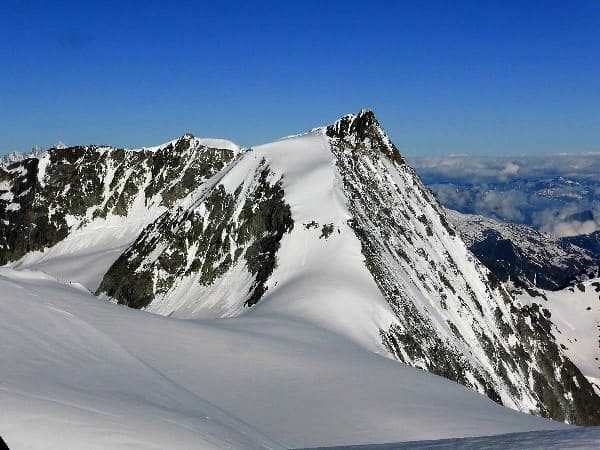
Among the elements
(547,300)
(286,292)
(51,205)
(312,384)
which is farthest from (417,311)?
(547,300)

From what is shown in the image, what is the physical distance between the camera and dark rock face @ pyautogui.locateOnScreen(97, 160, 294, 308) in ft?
178

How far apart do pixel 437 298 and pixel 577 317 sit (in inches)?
5099

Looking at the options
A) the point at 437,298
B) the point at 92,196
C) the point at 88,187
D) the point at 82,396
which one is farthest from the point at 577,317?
the point at 82,396

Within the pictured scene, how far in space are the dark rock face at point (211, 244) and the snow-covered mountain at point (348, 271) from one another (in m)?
0.17

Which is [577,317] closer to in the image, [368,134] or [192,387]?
[368,134]

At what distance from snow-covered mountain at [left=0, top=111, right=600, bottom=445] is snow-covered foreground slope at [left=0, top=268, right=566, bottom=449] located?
2.51m

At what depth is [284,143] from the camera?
226ft

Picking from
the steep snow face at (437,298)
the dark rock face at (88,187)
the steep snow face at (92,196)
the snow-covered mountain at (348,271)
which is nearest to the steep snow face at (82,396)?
the snow-covered mountain at (348,271)

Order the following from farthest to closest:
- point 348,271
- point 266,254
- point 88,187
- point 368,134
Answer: point 88,187 < point 368,134 < point 266,254 < point 348,271

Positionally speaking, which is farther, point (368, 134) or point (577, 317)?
point (577, 317)

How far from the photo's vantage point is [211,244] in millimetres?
59406

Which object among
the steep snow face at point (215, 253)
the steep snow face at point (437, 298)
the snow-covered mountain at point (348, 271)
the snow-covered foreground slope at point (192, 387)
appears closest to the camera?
the snow-covered foreground slope at point (192, 387)

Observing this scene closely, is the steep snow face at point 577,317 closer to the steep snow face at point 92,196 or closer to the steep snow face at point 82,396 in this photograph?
the steep snow face at point 92,196

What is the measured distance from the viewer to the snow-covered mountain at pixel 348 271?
37.9m
